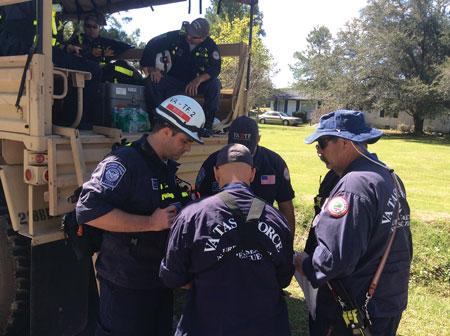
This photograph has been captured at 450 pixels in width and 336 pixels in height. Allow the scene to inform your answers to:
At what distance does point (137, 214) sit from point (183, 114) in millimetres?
642

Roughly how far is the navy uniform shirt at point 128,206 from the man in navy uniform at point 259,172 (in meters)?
0.72

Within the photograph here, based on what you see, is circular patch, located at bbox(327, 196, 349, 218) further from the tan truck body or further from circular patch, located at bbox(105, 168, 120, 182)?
the tan truck body

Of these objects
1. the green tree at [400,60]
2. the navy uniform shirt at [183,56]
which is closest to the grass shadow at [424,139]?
the green tree at [400,60]

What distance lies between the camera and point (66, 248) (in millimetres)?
2820

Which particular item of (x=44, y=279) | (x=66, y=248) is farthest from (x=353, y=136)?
(x=44, y=279)

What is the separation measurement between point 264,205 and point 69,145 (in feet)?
5.25

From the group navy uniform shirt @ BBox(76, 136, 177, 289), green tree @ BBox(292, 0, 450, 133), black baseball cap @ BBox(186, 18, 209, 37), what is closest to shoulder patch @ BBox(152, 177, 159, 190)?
navy uniform shirt @ BBox(76, 136, 177, 289)

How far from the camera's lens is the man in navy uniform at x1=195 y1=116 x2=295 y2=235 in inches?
114

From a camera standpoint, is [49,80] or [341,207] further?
[49,80]

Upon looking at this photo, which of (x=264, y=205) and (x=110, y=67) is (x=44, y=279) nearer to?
(x=264, y=205)

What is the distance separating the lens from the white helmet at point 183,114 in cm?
223

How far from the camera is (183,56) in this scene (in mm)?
4629

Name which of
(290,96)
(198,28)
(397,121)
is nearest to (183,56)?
(198,28)

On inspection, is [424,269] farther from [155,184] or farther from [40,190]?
[40,190]
